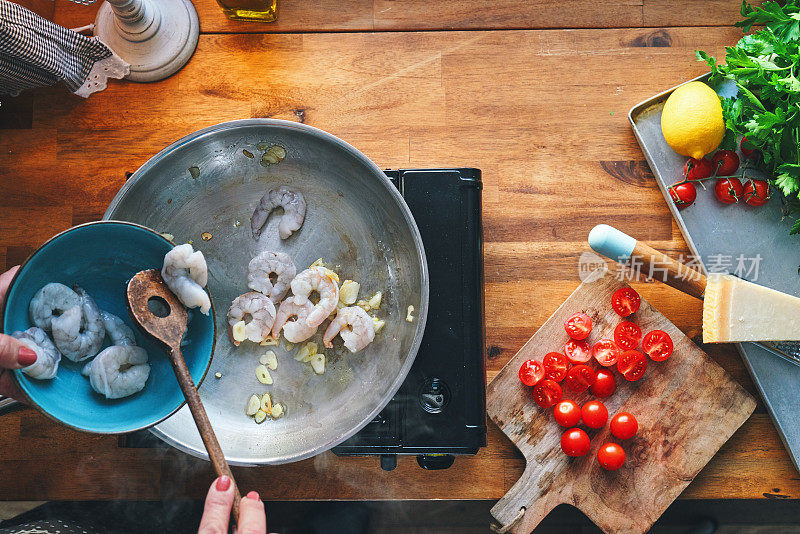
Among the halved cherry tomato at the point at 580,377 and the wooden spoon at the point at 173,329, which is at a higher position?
the wooden spoon at the point at 173,329

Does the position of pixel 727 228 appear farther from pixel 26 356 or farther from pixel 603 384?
pixel 26 356

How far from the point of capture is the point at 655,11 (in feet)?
4.71

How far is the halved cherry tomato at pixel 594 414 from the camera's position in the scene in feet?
4.29

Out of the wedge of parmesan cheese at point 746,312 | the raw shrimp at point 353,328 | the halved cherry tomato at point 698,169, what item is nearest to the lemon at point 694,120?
the halved cherry tomato at point 698,169

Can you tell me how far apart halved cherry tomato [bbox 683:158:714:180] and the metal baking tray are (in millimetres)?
27

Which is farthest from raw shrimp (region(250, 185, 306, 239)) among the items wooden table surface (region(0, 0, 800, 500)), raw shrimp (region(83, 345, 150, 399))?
raw shrimp (region(83, 345, 150, 399))

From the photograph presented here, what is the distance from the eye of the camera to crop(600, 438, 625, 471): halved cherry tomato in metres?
1.29

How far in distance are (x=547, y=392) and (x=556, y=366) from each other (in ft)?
0.21

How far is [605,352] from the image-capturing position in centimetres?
133

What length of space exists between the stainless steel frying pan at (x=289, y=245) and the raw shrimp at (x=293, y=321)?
0.06 metres

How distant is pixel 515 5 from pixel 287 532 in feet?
4.74

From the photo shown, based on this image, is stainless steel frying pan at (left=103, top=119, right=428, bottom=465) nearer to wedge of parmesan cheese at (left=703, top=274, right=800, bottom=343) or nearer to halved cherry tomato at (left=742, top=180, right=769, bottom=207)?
wedge of parmesan cheese at (left=703, top=274, right=800, bottom=343)

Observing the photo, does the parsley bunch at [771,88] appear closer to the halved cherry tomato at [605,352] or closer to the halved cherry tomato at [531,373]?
the halved cherry tomato at [605,352]

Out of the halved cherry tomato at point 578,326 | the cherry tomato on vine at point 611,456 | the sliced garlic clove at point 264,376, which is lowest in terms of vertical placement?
the cherry tomato on vine at point 611,456
